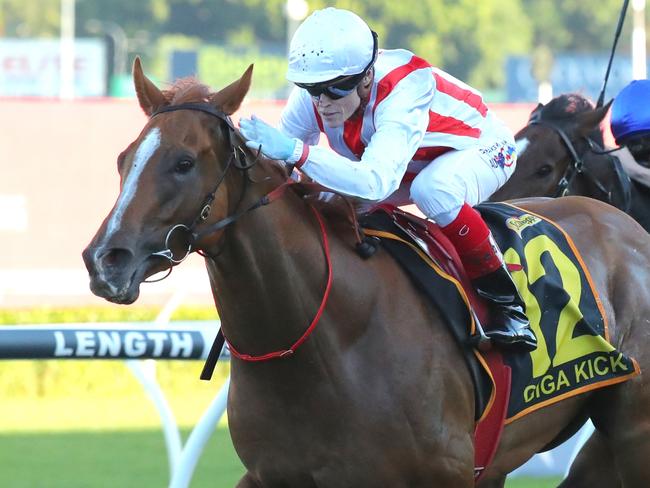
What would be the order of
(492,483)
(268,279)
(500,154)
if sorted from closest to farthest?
(268,279) < (500,154) < (492,483)

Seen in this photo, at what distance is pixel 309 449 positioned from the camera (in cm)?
341

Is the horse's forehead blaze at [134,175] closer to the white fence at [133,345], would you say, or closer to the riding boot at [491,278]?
the riding boot at [491,278]

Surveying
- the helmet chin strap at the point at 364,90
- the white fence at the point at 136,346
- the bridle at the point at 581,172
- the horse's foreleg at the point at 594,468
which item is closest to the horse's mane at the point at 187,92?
the helmet chin strap at the point at 364,90

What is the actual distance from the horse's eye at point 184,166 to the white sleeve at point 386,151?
0.31 metres

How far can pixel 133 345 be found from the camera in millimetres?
4766

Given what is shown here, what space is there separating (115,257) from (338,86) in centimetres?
88

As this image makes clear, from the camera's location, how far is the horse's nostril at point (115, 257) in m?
3.01

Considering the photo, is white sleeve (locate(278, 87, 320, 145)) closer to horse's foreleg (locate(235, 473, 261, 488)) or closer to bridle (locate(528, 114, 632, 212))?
horse's foreleg (locate(235, 473, 261, 488))

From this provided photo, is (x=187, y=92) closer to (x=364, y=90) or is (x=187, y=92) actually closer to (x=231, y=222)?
(x=231, y=222)

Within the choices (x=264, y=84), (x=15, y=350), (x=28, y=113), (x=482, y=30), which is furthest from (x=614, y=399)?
(x=482, y=30)

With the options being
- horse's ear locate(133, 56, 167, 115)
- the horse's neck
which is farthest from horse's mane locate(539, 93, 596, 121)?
horse's ear locate(133, 56, 167, 115)

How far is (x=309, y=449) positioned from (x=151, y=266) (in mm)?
692

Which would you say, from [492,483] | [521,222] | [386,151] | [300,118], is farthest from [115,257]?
[492,483]

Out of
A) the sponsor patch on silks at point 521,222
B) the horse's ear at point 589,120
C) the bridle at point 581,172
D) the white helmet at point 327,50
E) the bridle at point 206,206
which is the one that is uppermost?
the white helmet at point 327,50
